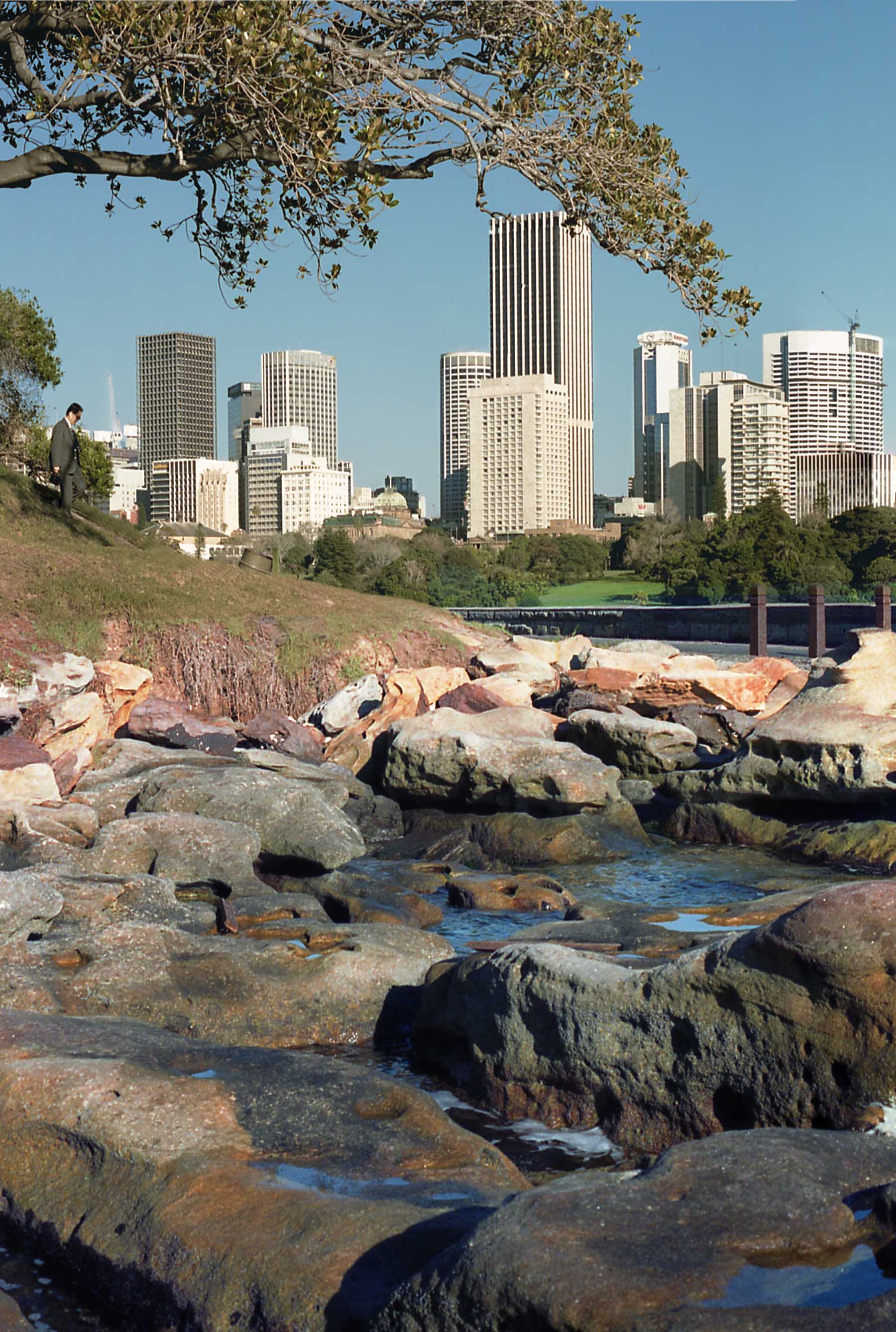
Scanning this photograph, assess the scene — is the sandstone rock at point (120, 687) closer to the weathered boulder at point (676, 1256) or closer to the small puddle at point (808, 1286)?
the weathered boulder at point (676, 1256)

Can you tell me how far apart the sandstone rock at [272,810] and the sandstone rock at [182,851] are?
1.36 ft

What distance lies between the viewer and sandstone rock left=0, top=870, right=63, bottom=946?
7.31 metres

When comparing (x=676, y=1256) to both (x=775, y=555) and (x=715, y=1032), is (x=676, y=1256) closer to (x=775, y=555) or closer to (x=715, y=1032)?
(x=715, y=1032)

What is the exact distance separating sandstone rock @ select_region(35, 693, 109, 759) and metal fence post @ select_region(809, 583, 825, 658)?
13.8 m

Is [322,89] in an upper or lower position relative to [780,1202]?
upper

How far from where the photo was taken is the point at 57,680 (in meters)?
14.7

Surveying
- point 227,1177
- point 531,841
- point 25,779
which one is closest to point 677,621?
point 531,841

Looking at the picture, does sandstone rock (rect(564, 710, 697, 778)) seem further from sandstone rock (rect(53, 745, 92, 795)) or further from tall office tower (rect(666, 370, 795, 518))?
tall office tower (rect(666, 370, 795, 518))

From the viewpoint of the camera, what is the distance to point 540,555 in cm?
6712

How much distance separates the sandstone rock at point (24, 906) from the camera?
7309 millimetres

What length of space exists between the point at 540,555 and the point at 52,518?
48.7 meters

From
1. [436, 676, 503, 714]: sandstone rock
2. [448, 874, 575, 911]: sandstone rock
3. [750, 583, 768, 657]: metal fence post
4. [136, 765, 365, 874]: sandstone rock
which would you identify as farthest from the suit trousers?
[448, 874, 575, 911]: sandstone rock

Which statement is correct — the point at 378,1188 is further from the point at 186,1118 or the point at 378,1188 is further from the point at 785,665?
the point at 785,665

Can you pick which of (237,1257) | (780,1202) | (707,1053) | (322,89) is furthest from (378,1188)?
(322,89)
